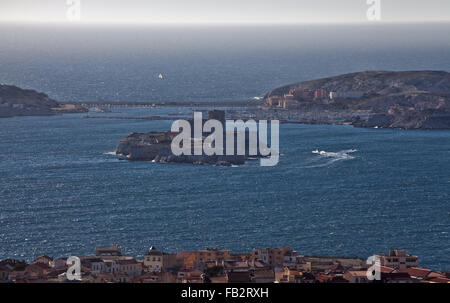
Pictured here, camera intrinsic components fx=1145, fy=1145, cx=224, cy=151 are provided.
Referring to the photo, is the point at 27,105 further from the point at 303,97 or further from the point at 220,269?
the point at 220,269

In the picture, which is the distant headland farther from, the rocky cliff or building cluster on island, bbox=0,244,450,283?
building cluster on island, bbox=0,244,450,283

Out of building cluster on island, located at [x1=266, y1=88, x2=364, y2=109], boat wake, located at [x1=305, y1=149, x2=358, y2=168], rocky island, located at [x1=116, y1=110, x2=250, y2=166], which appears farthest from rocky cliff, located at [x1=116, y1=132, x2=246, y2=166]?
building cluster on island, located at [x1=266, y1=88, x2=364, y2=109]

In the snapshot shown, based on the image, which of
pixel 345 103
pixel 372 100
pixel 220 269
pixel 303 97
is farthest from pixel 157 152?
pixel 220 269

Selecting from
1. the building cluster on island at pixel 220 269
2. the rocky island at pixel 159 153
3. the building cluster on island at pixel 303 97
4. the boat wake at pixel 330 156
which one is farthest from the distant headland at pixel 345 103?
the building cluster on island at pixel 220 269

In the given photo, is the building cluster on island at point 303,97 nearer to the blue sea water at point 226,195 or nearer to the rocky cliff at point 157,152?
the blue sea water at point 226,195

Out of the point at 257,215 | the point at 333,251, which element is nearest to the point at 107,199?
the point at 257,215

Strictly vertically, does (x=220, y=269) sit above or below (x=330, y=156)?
below

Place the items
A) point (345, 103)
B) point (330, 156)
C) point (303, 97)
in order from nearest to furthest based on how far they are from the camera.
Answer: point (330, 156), point (345, 103), point (303, 97)
